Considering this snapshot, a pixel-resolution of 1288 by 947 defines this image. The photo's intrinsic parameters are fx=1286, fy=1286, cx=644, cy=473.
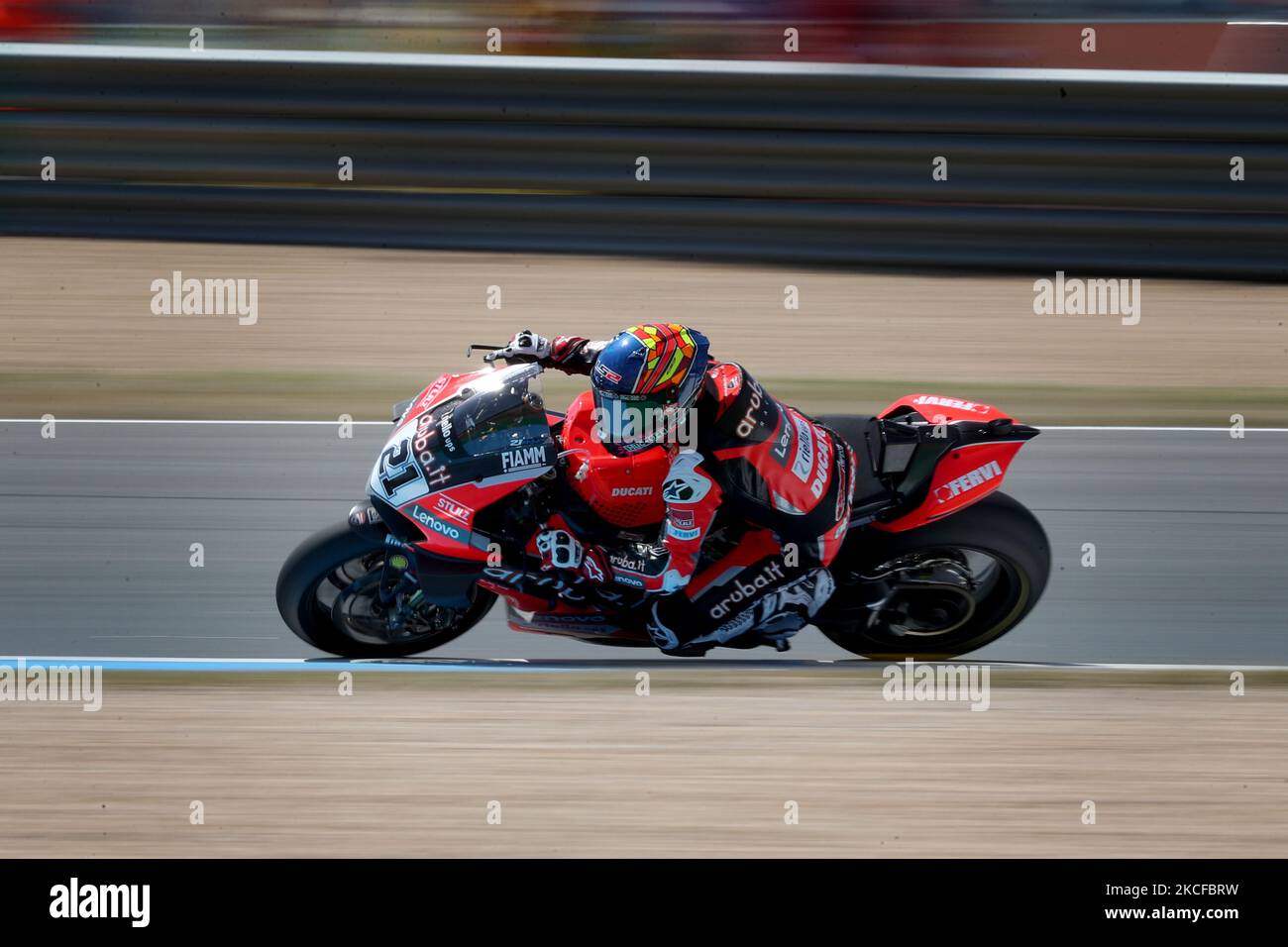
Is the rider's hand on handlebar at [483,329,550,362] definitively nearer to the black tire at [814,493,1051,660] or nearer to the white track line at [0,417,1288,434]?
the black tire at [814,493,1051,660]

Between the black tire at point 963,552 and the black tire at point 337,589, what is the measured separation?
4.92ft

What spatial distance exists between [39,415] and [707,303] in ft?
13.7

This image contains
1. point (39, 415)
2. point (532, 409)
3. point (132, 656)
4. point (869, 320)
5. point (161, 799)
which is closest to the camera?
point (161, 799)

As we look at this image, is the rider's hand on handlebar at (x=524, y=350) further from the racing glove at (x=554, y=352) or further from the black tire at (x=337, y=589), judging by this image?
the black tire at (x=337, y=589)

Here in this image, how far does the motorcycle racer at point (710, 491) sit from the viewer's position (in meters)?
4.60

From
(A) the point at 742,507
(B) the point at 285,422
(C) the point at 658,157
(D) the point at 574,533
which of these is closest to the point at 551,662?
(D) the point at 574,533

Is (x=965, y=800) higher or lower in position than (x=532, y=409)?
lower

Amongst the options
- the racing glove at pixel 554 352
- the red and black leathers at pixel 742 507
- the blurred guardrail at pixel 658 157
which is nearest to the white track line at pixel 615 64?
the blurred guardrail at pixel 658 157

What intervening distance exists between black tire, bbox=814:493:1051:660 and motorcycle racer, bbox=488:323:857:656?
0.68 feet

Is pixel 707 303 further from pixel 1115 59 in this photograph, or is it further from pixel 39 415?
pixel 39 415

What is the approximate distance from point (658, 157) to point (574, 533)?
4.63 meters

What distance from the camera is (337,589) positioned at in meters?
5.16

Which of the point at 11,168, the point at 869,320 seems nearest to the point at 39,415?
the point at 11,168

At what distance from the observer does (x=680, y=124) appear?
8.90 m
